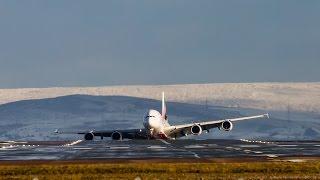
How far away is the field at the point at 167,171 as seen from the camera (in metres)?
56.3

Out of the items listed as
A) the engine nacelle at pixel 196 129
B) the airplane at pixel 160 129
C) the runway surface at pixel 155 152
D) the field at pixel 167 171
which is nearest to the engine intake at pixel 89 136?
the airplane at pixel 160 129

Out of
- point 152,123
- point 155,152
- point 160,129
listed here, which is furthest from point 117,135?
point 155,152

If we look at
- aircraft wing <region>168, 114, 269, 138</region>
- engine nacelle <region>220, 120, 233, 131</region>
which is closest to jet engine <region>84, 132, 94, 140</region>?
aircraft wing <region>168, 114, 269, 138</region>

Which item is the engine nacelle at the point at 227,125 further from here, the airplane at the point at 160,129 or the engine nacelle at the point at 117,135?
the engine nacelle at the point at 117,135

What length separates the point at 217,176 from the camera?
56312 millimetres

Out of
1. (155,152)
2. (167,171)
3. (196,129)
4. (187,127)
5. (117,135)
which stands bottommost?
(167,171)

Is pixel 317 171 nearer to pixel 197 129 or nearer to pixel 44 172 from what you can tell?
pixel 44 172

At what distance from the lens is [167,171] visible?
2421 inches

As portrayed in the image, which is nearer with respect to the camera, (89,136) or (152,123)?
(152,123)

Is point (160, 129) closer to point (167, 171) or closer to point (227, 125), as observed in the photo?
point (227, 125)

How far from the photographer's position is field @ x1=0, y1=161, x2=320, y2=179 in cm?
5634

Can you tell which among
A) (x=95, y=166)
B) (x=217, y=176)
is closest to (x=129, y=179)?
(x=217, y=176)

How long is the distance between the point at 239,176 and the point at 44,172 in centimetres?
1439

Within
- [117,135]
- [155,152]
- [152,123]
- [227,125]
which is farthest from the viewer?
[117,135]
